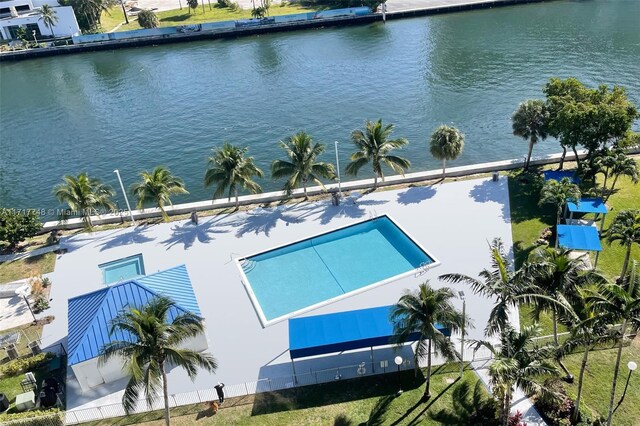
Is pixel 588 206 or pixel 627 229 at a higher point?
pixel 627 229

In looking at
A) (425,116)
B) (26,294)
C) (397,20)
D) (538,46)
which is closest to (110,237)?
(26,294)

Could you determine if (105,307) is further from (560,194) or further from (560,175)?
(560,175)

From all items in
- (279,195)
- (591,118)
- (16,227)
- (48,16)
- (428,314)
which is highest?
(48,16)

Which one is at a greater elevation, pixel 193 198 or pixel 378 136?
pixel 378 136

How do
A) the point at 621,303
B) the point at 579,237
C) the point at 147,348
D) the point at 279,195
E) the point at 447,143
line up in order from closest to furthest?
the point at 621,303 → the point at 147,348 → the point at 579,237 → the point at 447,143 → the point at 279,195

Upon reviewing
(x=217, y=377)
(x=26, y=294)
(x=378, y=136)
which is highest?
(x=378, y=136)

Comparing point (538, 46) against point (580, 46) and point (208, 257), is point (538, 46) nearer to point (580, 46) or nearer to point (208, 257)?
point (580, 46)

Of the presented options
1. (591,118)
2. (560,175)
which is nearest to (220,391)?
(560,175)
